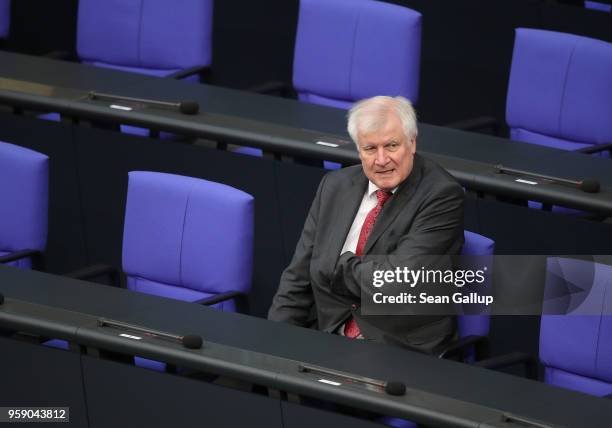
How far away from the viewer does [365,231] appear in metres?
3.79

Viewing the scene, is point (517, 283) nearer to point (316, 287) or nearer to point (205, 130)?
point (316, 287)

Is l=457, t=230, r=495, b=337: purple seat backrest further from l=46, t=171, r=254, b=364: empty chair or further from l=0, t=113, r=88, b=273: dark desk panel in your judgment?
l=0, t=113, r=88, b=273: dark desk panel

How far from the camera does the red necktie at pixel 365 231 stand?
3773 millimetres

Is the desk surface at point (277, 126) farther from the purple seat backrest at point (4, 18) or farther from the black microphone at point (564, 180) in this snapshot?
the purple seat backrest at point (4, 18)

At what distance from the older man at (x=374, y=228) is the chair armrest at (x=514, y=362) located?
0.51 ft

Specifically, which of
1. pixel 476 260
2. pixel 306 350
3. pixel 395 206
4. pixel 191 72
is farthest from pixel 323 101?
pixel 306 350

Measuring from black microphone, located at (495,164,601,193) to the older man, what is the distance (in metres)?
0.50

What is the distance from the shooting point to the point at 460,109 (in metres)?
5.91

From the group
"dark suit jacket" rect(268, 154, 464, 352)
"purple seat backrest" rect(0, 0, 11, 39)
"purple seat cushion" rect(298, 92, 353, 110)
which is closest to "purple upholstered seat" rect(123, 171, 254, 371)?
"dark suit jacket" rect(268, 154, 464, 352)

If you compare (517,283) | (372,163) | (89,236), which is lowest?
(89,236)

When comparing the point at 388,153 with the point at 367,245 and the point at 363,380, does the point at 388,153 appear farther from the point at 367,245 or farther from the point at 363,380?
the point at 363,380

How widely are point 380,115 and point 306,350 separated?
0.68 meters

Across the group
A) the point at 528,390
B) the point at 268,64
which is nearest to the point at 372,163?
the point at 528,390

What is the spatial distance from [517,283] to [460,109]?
7.49ft
